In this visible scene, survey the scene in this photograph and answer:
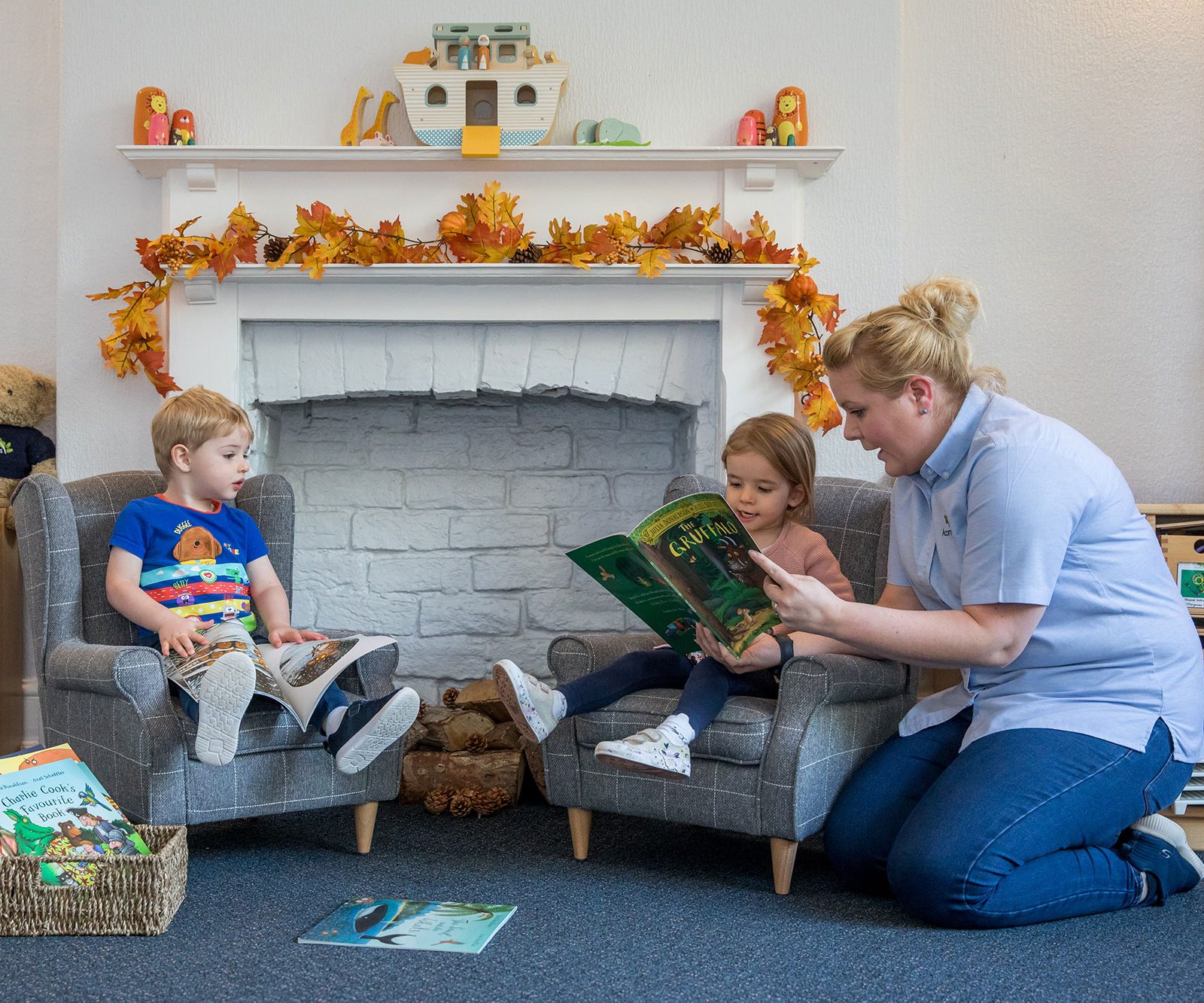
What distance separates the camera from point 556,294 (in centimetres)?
274

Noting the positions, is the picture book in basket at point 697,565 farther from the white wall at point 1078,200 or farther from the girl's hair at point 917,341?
the white wall at point 1078,200

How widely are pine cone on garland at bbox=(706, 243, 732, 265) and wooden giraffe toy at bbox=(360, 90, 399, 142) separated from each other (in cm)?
83

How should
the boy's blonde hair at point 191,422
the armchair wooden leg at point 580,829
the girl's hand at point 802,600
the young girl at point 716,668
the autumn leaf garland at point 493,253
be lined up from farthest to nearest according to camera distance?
the autumn leaf garland at point 493,253
the boy's blonde hair at point 191,422
the armchair wooden leg at point 580,829
the young girl at point 716,668
the girl's hand at point 802,600

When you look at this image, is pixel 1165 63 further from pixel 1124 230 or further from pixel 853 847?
pixel 853 847

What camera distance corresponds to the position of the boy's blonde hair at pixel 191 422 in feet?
7.61

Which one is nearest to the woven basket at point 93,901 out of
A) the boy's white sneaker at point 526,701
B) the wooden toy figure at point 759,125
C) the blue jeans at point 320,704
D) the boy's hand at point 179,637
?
the blue jeans at point 320,704

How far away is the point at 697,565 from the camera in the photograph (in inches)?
66.5

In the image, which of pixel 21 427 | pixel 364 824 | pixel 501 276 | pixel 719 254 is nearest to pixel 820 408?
pixel 719 254

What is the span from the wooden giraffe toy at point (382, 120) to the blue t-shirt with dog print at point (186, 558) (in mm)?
1009

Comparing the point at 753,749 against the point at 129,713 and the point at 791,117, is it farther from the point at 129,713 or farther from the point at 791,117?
the point at 791,117

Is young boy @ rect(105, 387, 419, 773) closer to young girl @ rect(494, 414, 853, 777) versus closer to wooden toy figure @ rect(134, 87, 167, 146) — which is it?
young girl @ rect(494, 414, 853, 777)

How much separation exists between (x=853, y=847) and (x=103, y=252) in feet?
7.19

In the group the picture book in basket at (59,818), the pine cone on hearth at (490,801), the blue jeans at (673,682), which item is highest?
the blue jeans at (673,682)

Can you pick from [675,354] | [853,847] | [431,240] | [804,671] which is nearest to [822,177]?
[675,354]
